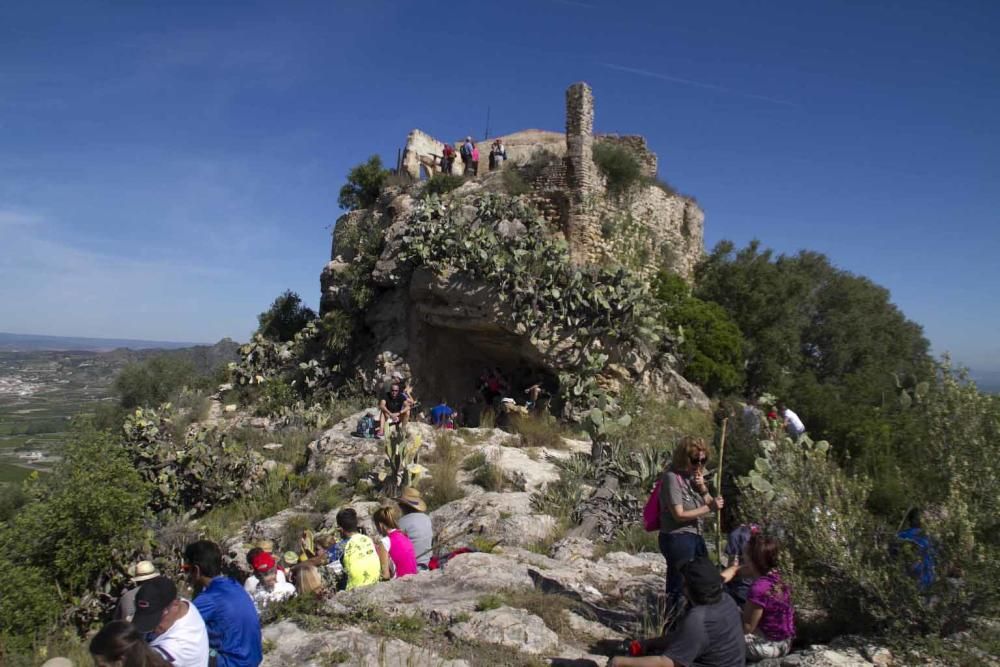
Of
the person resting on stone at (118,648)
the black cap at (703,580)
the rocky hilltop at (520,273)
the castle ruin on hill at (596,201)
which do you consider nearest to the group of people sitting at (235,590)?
the person resting on stone at (118,648)

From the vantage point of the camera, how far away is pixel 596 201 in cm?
1742

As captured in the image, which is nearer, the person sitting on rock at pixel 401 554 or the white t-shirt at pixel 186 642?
the white t-shirt at pixel 186 642

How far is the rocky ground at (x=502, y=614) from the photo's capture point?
4.15m

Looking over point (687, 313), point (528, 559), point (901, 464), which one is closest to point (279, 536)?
point (528, 559)

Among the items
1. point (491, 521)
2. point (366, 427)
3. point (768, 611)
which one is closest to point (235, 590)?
point (768, 611)

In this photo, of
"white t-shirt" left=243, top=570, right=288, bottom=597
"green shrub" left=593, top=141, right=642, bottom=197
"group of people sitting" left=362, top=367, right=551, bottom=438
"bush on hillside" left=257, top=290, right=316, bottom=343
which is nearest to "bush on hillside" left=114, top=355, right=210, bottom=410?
"bush on hillside" left=257, top=290, right=316, bottom=343

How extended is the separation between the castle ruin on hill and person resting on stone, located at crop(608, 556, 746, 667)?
13.2 meters

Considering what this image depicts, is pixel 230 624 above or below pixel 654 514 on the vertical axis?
below

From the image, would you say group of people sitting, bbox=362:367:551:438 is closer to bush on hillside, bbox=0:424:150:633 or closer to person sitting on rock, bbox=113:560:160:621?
bush on hillside, bbox=0:424:150:633

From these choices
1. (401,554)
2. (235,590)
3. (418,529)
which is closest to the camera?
(235,590)

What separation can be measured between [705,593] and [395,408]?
9145mm

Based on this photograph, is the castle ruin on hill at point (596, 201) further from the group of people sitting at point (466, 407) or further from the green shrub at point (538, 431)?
the green shrub at point (538, 431)

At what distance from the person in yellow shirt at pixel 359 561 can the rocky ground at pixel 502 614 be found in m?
0.22

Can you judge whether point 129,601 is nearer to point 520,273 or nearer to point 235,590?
point 235,590
